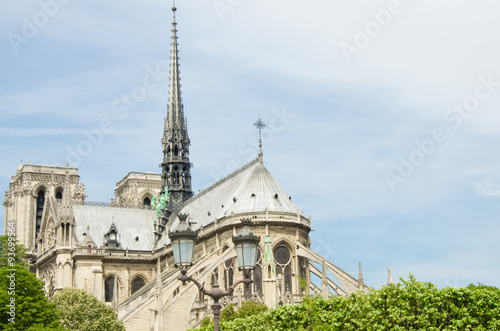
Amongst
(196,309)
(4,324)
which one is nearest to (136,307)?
(196,309)

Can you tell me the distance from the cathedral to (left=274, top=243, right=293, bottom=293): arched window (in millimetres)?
79

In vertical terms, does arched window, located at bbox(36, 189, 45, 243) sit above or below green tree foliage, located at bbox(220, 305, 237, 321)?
above

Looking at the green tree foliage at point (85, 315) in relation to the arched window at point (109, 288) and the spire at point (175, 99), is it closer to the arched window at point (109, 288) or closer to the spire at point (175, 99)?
the arched window at point (109, 288)

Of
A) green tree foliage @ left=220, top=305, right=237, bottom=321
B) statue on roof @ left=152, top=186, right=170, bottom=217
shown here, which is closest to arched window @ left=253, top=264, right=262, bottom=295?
green tree foliage @ left=220, top=305, right=237, bottom=321

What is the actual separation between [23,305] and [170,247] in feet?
93.4

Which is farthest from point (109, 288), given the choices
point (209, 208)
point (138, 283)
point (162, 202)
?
point (209, 208)

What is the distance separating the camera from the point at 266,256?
2571 inches

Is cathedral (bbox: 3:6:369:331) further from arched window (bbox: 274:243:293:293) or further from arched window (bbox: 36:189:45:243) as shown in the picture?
arched window (bbox: 36:189:45:243)

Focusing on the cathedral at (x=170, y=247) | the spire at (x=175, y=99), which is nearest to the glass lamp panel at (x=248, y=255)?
the cathedral at (x=170, y=247)

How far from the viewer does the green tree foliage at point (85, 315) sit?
2387 inches

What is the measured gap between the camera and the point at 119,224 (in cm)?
9106

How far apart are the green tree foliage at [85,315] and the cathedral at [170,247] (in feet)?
12.3

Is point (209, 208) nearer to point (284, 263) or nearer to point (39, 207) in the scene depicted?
point (284, 263)

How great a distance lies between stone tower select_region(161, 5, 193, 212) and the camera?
9375 centimetres
